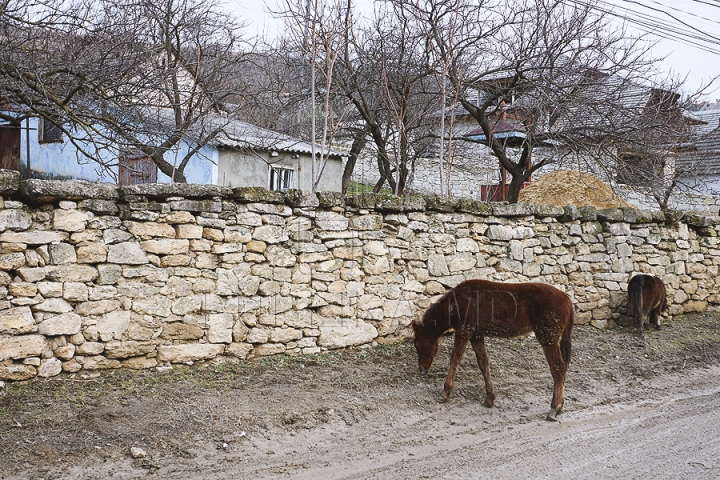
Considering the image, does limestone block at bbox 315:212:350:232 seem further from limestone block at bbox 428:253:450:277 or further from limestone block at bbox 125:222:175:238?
limestone block at bbox 125:222:175:238

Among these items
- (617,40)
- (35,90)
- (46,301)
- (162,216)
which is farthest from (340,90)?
(46,301)

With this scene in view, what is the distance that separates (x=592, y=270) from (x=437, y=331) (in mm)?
4069

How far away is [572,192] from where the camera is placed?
43.5ft

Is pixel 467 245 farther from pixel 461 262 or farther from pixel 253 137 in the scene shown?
pixel 253 137

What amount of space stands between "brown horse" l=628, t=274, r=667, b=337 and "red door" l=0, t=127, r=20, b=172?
350 inches

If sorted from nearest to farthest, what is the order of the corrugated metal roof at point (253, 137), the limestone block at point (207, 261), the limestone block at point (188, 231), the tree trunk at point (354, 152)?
the limestone block at point (188, 231)
the limestone block at point (207, 261)
the tree trunk at point (354, 152)
the corrugated metal roof at point (253, 137)

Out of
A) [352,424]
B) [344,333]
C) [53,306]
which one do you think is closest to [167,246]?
[53,306]

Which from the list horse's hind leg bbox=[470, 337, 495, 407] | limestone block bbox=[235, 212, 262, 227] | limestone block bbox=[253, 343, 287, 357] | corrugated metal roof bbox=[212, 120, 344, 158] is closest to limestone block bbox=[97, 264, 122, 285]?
limestone block bbox=[235, 212, 262, 227]

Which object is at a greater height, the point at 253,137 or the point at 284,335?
the point at 253,137

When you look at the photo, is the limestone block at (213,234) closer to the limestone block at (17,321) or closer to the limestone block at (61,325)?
the limestone block at (61,325)

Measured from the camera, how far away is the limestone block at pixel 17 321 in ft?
17.2

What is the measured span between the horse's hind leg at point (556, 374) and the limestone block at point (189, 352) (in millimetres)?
3322

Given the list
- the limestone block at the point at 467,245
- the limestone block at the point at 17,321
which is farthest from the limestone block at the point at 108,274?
the limestone block at the point at 467,245

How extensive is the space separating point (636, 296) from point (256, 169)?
11582 mm
